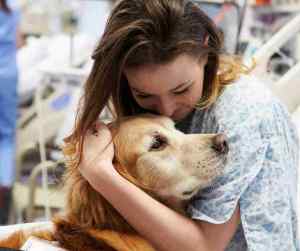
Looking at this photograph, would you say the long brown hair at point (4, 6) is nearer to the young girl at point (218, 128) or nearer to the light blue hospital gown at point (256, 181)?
the young girl at point (218, 128)

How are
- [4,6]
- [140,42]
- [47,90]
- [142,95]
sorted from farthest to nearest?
[47,90] → [4,6] → [142,95] → [140,42]

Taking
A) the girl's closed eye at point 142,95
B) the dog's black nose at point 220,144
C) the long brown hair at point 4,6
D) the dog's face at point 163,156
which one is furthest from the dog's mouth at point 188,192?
the long brown hair at point 4,6

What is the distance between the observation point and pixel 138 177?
1.26 metres

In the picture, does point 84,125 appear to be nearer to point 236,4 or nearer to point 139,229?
point 139,229

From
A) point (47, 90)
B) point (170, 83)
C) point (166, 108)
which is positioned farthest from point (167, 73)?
point (47, 90)

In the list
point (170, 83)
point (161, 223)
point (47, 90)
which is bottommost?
point (47, 90)

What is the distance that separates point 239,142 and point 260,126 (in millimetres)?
56

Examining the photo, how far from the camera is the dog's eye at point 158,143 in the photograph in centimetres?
129

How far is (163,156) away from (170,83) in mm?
203

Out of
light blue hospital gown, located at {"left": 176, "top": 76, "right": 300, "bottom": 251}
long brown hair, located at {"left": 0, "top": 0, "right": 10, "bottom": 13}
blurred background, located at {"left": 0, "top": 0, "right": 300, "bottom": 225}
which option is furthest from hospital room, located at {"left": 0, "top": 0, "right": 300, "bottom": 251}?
long brown hair, located at {"left": 0, "top": 0, "right": 10, "bottom": 13}

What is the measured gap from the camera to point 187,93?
1.21m

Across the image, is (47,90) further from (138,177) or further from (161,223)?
(161,223)

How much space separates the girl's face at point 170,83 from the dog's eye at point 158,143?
0.07m

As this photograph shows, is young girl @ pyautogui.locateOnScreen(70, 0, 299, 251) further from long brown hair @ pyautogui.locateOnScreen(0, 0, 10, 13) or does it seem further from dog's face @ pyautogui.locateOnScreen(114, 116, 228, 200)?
long brown hair @ pyautogui.locateOnScreen(0, 0, 10, 13)
